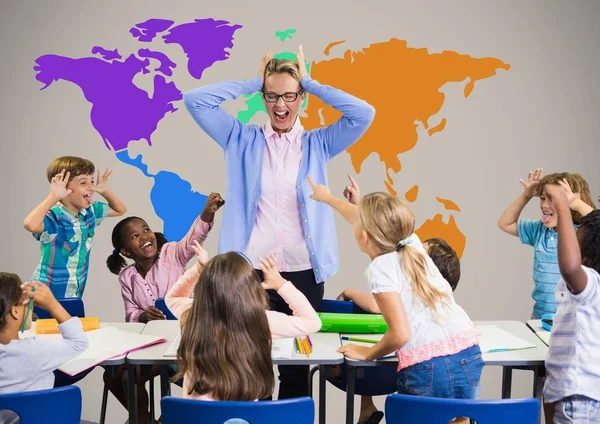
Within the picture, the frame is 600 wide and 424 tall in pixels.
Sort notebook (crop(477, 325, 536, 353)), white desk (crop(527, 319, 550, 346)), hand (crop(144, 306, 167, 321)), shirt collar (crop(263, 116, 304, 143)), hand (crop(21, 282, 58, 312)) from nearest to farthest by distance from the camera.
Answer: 1. hand (crop(21, 282, 58, 312))
2. notebook (crop(477, 325, 536, 353))
3. white desk (crop(527, 319, 550, 346))
4. shirt collar (crop(263, 116, 304, 143))
5. hand (crop(144, 306, 167, 321))

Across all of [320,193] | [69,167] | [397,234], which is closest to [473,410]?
[397,234]

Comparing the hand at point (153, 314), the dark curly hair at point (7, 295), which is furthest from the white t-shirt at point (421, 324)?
the hand at point (153, 314)

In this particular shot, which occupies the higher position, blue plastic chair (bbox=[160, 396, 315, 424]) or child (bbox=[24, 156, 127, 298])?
child (bbox=[24, 156, 127, 298])

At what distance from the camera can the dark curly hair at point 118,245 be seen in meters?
3.46

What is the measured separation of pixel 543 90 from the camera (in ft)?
14.9

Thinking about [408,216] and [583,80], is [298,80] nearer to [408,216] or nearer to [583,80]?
[408,216]

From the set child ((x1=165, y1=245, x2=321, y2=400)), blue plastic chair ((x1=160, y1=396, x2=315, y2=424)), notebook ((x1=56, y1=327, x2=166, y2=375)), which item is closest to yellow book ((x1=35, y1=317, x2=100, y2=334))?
notebook ((x1=56, y1=327, x2=166, y2=375))

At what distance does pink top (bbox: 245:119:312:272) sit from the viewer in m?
2.93

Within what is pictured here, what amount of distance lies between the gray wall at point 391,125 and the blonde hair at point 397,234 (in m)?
2.20

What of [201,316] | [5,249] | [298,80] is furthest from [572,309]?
[5,249]

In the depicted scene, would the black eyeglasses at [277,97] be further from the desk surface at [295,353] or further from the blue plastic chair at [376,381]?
the blue plastic chair at [376,381]

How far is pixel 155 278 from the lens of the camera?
3.41 m

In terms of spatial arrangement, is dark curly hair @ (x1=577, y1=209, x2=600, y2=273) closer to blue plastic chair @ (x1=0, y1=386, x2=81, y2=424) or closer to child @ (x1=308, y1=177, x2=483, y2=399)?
child @ (x1=308, y1=177, x2=483, y2=399)

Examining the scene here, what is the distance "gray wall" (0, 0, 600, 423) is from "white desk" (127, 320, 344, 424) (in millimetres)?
1797
